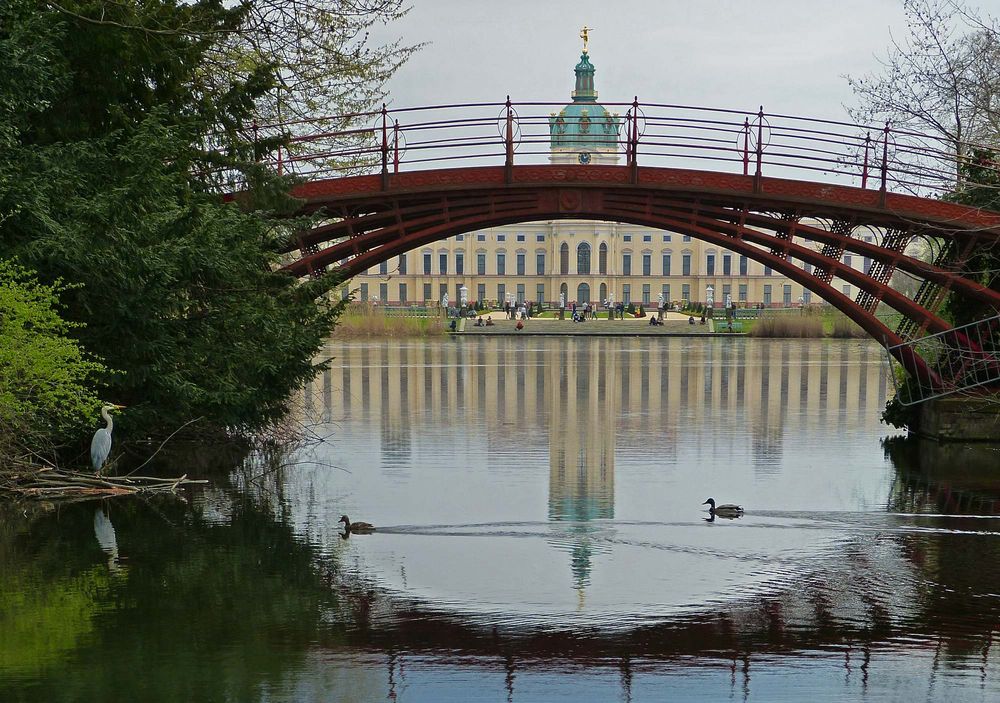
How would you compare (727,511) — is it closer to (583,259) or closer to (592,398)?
(592,398)

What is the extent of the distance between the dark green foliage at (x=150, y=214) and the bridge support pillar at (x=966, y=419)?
1061 centimetres

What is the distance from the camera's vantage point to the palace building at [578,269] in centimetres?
12912

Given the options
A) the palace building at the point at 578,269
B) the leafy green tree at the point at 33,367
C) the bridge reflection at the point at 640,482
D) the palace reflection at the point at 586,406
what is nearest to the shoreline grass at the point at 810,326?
the palace reflection at the point at 586,406

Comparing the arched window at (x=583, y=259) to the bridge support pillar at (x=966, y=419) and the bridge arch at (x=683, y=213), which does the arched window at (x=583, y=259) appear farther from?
the bridge support pillar at (x=966, y=419)

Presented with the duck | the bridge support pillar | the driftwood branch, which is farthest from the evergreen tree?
the bridge support pillar

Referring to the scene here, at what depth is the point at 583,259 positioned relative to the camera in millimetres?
130125

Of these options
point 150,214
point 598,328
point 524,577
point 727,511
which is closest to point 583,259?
point 598,328

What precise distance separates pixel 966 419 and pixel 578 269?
108 m

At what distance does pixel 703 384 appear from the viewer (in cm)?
3544

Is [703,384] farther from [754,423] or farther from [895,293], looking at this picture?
[895,293]

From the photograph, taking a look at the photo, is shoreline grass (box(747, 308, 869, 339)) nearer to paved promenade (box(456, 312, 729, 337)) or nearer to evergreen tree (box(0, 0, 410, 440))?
paved promenade (box(456, 312, 729, 337))

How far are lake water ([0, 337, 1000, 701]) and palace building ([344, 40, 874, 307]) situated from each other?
107m

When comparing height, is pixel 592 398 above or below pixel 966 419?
below

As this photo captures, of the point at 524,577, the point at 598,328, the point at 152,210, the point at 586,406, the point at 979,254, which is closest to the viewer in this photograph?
the point at 524,577
